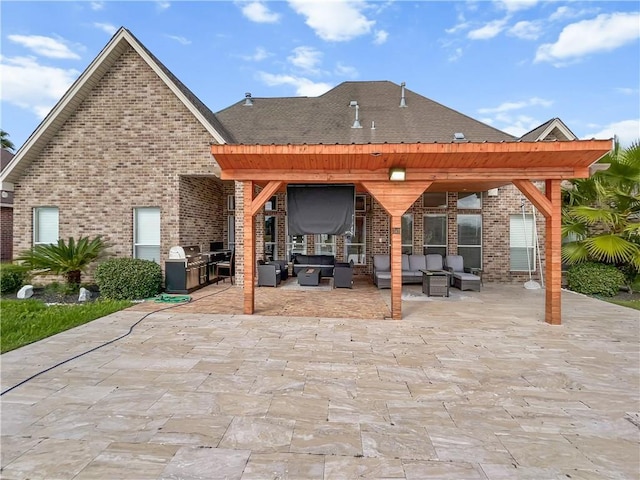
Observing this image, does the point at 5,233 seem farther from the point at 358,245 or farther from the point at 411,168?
the point at 411,168

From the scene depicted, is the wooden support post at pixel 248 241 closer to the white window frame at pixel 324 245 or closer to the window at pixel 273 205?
the window at pixel 273 205

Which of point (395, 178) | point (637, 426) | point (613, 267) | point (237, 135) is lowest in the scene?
point (637, 426)

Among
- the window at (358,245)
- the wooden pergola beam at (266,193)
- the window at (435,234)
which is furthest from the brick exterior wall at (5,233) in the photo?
the window at (435,234)

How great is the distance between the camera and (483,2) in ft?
32.4

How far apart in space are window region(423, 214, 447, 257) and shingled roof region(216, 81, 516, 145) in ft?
9.30

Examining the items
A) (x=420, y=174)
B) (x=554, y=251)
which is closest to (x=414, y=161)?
(x=420, y=174)

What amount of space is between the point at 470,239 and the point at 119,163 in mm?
11912

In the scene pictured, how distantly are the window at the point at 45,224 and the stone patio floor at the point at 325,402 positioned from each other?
5681mm

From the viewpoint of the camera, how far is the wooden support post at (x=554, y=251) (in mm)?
6008

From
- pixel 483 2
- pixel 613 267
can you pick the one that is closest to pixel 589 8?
pixel 483 2

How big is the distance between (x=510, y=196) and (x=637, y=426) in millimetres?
9664

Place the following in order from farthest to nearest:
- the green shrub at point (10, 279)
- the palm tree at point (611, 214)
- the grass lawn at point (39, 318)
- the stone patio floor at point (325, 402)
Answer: the green shrub at point (10, 279) → the palm tree at point (611, 214) → the grass lawn at point (39, 318) → the stone patio floor at point (325, 402)

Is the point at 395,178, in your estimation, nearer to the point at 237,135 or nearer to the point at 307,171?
the point at 307,171

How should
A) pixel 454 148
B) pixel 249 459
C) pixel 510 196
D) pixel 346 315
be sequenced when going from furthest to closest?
pixel 510 196 < pixel 346 315 < pixel 454 148 < pixel 249 459
